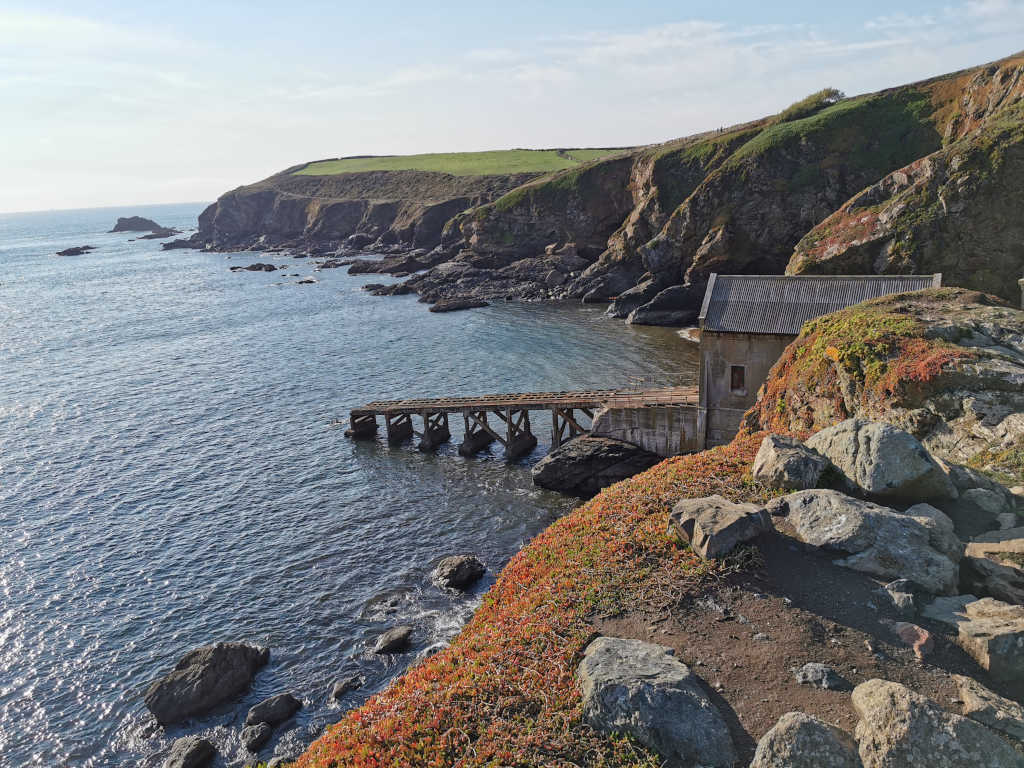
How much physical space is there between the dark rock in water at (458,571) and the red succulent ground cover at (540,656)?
8544mm

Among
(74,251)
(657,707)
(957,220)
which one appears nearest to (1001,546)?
(657,707)

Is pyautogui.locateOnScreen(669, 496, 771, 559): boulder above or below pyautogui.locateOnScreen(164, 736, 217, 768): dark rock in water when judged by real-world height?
above

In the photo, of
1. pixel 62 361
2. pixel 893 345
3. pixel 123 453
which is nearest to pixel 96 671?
pixel 123 453

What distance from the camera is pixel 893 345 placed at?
22688 mm

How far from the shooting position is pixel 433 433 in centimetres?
4469

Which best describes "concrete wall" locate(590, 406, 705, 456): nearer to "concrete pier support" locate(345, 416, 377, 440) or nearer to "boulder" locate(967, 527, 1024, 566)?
"concrete pier support" locate(345, 416, 377, 440)

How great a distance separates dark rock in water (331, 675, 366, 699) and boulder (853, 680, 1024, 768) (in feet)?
56.4

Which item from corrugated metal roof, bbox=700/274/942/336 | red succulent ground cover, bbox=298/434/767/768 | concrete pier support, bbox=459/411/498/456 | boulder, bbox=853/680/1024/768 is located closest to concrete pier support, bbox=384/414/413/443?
concrete pier support, bbox=459/411/498/456

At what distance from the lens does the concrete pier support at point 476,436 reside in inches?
1688

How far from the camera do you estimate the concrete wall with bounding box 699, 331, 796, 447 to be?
110ft

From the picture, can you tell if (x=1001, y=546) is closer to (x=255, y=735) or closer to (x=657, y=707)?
(x=657, y=707)

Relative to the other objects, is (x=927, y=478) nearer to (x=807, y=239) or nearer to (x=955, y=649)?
(x=955, y=649)

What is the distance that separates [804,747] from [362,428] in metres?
39.7

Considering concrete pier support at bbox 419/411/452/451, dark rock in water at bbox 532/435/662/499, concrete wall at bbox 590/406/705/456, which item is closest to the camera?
dark rock in water at bbox 532/435/662/499
